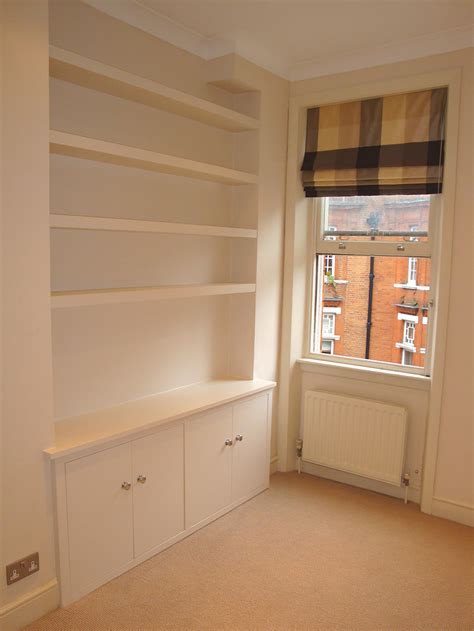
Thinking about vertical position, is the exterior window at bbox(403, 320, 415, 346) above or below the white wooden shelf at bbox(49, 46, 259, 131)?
below

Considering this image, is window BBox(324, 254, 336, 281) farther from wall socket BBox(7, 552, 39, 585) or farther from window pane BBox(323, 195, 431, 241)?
wall socket BBox(7, 552, 39, 585)

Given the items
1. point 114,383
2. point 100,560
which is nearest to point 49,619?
point 100,560

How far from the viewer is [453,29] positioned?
286 cm

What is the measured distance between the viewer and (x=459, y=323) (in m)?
3.05

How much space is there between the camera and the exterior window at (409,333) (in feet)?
11.1

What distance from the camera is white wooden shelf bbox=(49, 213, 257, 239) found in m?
2.21

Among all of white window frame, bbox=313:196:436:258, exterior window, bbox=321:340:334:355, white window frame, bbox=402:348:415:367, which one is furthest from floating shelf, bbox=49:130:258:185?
white window frame, bbox=402:348:415:367

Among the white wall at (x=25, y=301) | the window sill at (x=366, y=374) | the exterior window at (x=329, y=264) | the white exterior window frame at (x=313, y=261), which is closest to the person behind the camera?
the white wall at (x=25, y=301)

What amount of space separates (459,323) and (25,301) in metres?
2.32

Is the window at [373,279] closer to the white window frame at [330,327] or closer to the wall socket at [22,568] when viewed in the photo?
the white window frame at [330,327]

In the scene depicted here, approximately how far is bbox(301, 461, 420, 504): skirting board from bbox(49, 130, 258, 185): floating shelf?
200 centimetres

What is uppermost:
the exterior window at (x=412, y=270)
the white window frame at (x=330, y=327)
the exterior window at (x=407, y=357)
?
the exterior window at (x=412, y=270)

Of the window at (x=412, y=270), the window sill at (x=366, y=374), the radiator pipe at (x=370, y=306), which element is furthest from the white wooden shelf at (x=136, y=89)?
the window sill at (x=366, y=374)

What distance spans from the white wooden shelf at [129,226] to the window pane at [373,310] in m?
0.77
